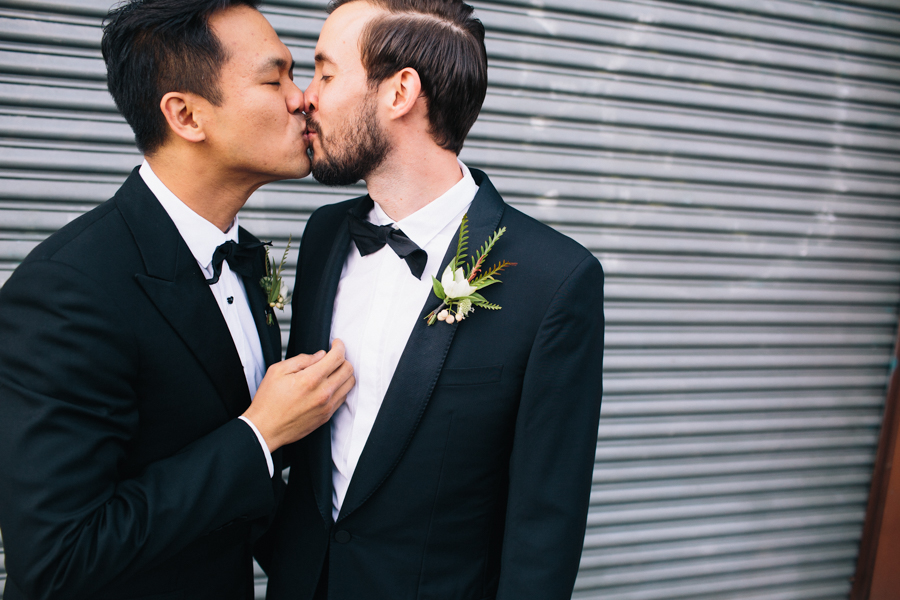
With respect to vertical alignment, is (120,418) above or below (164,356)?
below

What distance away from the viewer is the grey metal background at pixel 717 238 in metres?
3.13

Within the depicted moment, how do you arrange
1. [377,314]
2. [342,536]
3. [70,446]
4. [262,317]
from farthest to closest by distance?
[262,317]
[377,314]
[342,536]
[70,446]

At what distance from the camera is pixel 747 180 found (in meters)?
3.47

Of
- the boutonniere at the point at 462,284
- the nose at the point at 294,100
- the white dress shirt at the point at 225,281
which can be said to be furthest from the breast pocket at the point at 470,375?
the nose at the point at 294,100

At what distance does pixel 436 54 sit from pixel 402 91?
179 millimetres

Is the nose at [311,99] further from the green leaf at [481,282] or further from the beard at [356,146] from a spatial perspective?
the green leaf at [481,282]

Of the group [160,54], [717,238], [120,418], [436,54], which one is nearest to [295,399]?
[120,418]

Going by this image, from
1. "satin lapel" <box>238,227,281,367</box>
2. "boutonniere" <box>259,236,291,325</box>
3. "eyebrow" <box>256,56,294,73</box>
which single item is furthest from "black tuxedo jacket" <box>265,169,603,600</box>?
"eyebrow" <box>256,56,294,73</box>

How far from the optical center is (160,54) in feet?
5.54

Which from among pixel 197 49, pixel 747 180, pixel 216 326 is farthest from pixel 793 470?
pixel 197 49

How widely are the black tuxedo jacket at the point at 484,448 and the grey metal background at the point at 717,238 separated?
1.52 meters

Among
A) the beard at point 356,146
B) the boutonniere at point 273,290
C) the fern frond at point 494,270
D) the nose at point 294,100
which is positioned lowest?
the boutonniere at point 273,290

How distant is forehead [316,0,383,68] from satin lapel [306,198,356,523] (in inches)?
22.6

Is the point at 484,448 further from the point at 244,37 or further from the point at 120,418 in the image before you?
the point at 244,37
